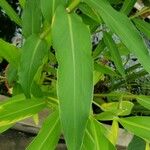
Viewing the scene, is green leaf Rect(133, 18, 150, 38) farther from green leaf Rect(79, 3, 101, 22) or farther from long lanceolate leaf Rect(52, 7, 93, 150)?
long lanceolate leaf Rect(52, 7, 93, 150)

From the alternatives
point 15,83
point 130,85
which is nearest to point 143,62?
point 15,83

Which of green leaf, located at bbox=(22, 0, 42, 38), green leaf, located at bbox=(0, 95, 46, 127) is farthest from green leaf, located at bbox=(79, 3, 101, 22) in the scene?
green leaf, located at bbox=(0, 95, 46, 127)

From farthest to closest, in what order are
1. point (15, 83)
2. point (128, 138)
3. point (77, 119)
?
point (128, 138)
point (15, 83)
point (77, 119)

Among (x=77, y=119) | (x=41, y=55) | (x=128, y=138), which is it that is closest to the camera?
(x=77, y=119)

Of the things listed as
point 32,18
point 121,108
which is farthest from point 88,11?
point 121,108

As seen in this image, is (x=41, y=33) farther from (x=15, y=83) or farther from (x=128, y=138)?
(x=128, y=138)

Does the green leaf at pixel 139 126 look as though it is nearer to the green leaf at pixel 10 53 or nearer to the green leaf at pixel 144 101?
the green leaf at pixel 144 101
